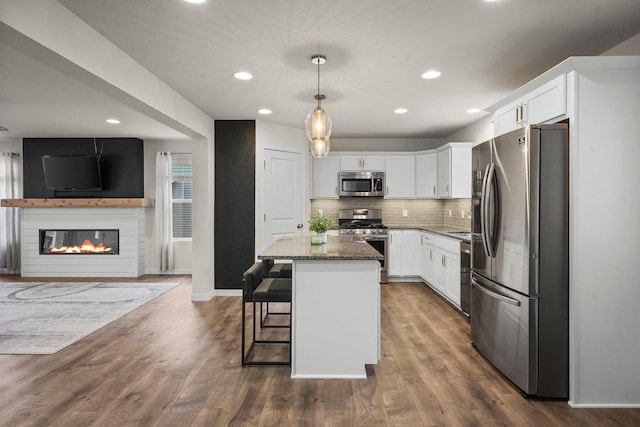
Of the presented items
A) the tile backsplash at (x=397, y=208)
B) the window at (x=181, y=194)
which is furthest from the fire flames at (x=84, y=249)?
the tile backsplash at (x=397, y=208)

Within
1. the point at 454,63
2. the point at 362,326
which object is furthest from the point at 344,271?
the point at 454,63

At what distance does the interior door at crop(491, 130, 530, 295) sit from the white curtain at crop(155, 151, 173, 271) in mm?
5829

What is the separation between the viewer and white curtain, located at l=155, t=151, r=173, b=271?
23.0 feet

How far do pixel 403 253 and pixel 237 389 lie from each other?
4.04 metres

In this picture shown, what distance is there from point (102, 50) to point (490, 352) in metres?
3.63

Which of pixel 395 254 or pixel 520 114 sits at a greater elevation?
pixel 520 114

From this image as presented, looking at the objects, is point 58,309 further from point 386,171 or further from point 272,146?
point 386,171

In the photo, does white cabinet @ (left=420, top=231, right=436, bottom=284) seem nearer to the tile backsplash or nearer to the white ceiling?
the tile backsplash

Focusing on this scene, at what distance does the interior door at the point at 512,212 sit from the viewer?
8.28 ft

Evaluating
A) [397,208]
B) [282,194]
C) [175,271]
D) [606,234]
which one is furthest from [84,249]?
[606,234]

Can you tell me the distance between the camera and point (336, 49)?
2922mm

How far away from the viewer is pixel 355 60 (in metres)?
3.14

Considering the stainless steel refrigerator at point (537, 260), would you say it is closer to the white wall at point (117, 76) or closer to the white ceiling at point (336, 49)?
the white ceiling at point (336, 49)

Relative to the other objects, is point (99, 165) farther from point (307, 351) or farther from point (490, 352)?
point (490, 352)
